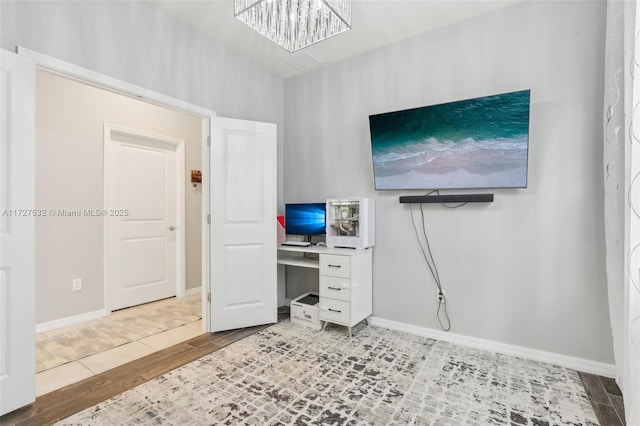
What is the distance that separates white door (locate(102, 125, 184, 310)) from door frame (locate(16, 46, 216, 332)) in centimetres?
138

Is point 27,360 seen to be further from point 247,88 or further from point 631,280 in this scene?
point 631,280

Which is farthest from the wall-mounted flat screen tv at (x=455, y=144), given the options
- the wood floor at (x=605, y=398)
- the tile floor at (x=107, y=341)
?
the tile floor at (x=107, y=341)

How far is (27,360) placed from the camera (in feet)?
5.82

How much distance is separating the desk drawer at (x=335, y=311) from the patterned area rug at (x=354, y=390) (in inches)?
9.4

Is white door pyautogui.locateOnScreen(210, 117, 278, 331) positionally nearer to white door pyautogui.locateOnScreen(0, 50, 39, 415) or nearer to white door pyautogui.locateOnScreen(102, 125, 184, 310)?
white door pyautogui.locateOnScreen(0, 50, 39, 415)

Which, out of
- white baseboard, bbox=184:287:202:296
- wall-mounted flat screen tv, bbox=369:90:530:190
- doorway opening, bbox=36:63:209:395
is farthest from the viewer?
white baseboard, bbox=184:287:202:296

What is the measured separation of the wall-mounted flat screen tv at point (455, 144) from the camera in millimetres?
2291

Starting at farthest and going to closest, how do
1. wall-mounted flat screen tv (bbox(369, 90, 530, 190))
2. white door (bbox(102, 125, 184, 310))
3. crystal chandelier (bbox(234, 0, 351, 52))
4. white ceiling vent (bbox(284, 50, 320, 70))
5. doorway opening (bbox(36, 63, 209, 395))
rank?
white door (bbox(102, 125, 184, 310)) → white ceiling vent (bbox(284, 50, 320, 70)) → doorway opening (bbox(36, 63, 209, 395)) → wall-mounted flat screen tv (bbox(369, 90, 530, 190)) → crystal chandelier (bbox(234, 0, 351, 52))

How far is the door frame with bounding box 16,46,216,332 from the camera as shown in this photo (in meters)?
1.95

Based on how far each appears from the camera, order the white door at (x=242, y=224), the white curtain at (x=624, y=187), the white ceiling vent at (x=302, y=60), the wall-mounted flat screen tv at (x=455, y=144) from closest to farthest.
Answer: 1. the white curtain at (x=624, y=187)
2. the wall-mounted flat screen tv at (x=455, y=144)
3. the white door at (x=242, y=224)
4. the white ceiling vent at (x=302, y=60)

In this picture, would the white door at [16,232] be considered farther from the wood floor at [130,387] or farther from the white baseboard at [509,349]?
the white baseboard at [509,349]

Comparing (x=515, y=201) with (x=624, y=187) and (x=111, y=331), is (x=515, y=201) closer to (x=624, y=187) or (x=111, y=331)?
(x=624, y=187)

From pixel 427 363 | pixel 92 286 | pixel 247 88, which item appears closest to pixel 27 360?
pixel 92 286

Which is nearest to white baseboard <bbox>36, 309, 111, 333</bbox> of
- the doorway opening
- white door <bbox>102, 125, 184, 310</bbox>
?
the doorway opening
